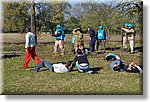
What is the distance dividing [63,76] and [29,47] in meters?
0.63

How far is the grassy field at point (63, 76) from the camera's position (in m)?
4.13

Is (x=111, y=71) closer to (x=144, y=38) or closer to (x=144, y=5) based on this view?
(x=144, y=38)

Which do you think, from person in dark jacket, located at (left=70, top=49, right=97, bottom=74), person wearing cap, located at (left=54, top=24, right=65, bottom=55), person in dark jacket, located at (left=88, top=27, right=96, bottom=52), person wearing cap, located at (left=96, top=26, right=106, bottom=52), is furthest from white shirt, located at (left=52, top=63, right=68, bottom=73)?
person wearing cap, located at (left=96, top=26, right=106, bottom=52)

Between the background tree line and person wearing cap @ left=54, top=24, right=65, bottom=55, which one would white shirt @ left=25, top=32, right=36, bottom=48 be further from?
person wearing cap @ left=54, top=24, right=65, bottom=55

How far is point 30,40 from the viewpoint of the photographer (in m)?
4.48

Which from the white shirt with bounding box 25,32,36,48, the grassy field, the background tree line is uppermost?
the background tree line

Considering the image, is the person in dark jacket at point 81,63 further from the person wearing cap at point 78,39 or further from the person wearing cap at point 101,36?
the person wearing cap at point 101,36

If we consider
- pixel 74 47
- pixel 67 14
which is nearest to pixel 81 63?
pixel 74 47

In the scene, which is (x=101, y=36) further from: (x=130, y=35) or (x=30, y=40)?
(x=30, y=40)

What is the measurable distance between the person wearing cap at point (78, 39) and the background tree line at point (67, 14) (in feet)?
0.21

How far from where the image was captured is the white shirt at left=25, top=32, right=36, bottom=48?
4457mm

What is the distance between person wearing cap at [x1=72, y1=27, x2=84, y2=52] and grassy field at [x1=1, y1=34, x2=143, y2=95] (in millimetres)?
78

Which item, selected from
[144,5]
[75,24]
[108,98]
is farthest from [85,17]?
[108,98]

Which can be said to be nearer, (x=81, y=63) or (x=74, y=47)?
(x=81, y=63)
